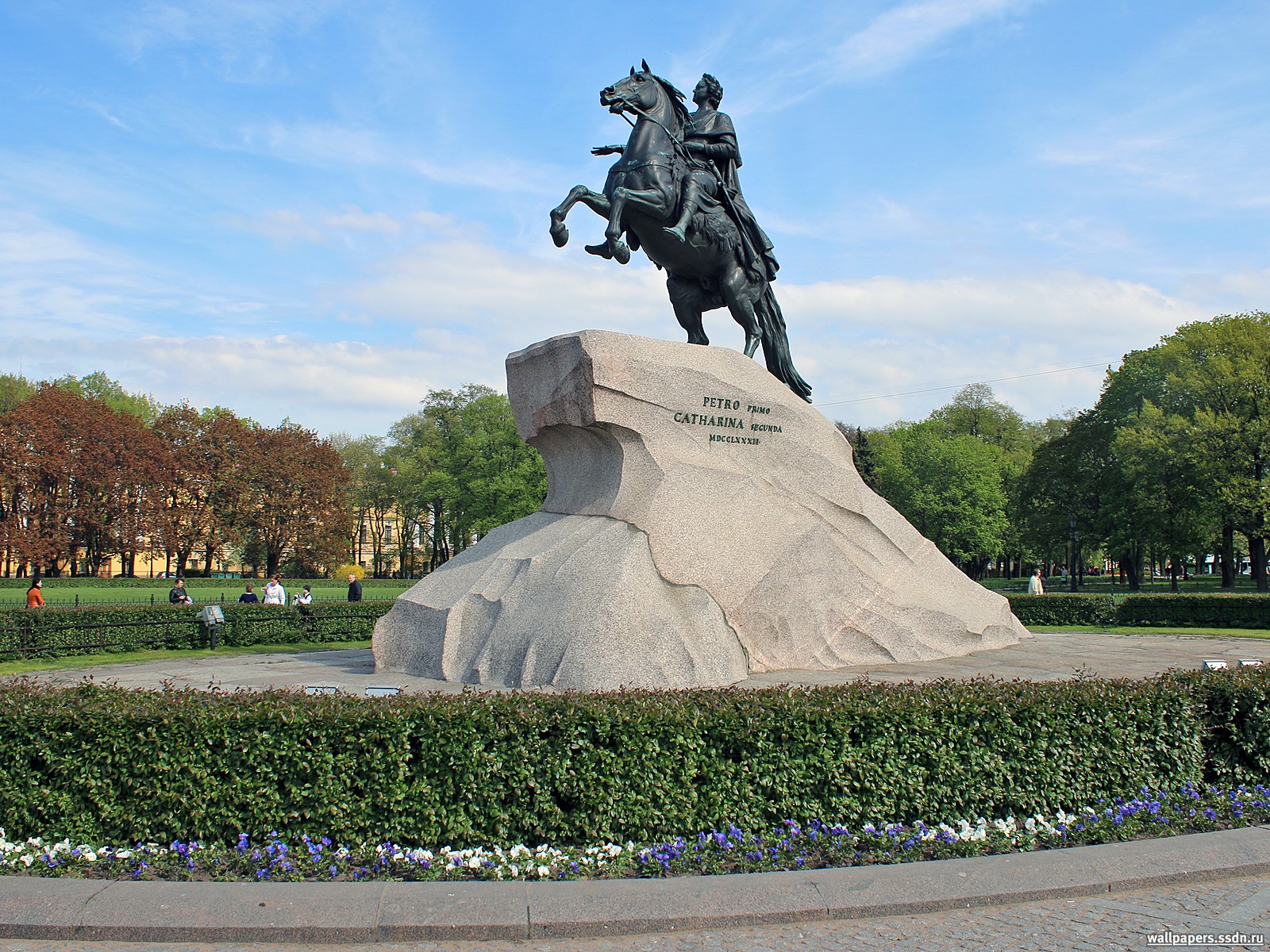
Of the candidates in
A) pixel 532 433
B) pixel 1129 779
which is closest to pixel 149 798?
pixel 1129 779

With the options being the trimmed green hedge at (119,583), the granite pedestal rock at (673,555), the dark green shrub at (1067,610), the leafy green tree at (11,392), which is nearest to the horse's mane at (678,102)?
the granite pedestal rock at (673,555)

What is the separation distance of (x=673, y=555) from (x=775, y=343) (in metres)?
5.49

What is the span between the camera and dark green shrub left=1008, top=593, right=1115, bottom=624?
2127 centimetres

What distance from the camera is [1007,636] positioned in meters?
12.7

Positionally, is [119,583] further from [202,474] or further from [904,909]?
[904,909]

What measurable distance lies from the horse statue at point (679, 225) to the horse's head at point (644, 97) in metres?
0.01

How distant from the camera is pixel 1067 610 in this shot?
21.5 metres

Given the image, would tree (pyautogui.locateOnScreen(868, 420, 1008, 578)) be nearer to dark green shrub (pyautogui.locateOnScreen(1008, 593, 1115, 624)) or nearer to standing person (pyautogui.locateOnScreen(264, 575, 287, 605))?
dark green shrub (pyautogui.locateOnScreen(1008, 593, 1115, 624))

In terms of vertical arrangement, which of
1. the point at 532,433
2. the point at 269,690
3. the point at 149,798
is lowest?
the point at 149,798

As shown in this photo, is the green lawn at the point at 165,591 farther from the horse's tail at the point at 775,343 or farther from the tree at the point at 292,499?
the horse's tail at the point at 775,343

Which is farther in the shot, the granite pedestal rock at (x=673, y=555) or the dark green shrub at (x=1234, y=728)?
the granite pedestal rock at (x=673, y=555)

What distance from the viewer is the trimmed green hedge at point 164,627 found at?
15469 millimetres

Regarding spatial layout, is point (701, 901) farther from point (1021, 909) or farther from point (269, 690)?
point (269, 690)

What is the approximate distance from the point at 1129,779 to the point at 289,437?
177ft
